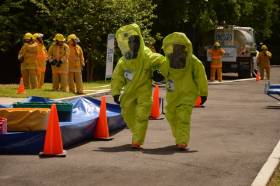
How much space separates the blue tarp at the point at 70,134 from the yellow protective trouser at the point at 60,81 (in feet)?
27.2

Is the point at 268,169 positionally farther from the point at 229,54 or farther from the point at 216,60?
the point at 229,54

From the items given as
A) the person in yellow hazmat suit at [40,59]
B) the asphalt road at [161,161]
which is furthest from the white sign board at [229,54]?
the asphalt road at [161,161]

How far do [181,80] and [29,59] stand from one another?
1252 cm

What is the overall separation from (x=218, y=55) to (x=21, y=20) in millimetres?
9021

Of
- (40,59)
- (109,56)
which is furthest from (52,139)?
(109,56)

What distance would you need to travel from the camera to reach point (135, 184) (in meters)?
7.88

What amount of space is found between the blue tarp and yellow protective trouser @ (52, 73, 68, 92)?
829 centimetres

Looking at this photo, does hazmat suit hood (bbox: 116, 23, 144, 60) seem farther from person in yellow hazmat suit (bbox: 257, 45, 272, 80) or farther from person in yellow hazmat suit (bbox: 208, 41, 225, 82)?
person in yellow hazmat suit (bbox: 257, 45, 272, 80)

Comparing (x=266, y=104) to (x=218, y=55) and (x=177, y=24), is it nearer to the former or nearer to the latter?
(x=218, y=55)

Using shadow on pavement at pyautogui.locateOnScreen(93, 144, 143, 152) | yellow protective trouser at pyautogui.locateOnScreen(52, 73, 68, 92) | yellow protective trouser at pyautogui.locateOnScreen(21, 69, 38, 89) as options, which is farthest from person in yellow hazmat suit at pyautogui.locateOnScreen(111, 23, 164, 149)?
yellow protective trouser at pyautogui.locateOnScreen(21, 69, 38, 89)

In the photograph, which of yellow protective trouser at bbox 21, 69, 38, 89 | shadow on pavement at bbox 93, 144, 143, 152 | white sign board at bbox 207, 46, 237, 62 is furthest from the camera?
white sign board at bbox 207, 46, 237, 62

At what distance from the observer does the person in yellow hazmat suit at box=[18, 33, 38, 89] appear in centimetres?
2245

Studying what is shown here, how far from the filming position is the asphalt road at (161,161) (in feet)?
26.8

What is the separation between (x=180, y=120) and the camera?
416 inches
